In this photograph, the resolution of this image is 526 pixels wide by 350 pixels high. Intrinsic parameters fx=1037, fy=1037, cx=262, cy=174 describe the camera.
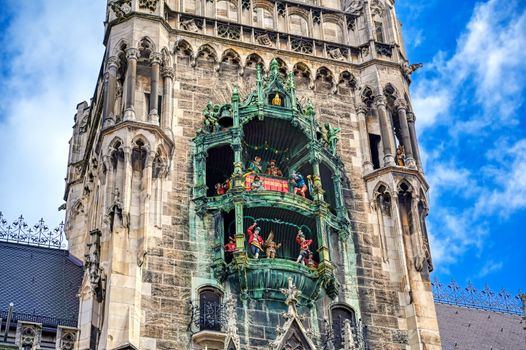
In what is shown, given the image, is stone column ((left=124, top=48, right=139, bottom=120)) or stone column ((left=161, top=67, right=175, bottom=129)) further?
stone column ((left=161, top=67, right=175, bottom=129))

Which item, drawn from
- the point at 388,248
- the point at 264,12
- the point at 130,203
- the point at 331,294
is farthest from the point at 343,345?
the point at 264,12

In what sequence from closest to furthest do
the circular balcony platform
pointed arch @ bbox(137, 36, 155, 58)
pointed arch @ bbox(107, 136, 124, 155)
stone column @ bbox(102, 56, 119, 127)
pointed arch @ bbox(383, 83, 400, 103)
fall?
the circular balcony platform → pointed arch @ bbox(107, 136, 124, 155) → stone column @ bbox(102, 56, 119, 127) → pointed arch @ bbox(137, 36, 155, 58) → pointed arch @ bbox(383, 83, 400, 103)

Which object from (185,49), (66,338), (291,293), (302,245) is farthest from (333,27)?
(66,338)

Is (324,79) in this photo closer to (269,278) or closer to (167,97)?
(167,97)

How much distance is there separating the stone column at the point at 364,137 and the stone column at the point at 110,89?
715 centimetres

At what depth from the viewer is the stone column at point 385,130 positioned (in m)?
28.8

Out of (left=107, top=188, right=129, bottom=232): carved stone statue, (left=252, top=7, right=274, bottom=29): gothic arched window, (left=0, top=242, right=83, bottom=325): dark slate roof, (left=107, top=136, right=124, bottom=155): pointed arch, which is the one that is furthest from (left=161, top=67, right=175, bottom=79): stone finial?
(left=0, top=242, right=83, bottom=325): dark slate roof

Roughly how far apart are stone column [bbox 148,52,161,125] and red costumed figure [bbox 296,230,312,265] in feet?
15.6

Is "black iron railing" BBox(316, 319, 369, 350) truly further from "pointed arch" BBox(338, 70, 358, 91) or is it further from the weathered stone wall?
"pointed arch" BBox(338, 70, 358, 91)

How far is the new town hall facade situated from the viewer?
24.6 metres

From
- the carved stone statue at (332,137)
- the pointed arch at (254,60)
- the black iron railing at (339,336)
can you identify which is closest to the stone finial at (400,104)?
the carved stone statue at (332,137)

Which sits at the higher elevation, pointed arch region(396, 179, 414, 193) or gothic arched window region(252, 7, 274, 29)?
gothic arched window region(252, 7, 274, 29)

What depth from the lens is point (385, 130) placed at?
29531 mm

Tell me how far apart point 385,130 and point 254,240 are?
5791mm
